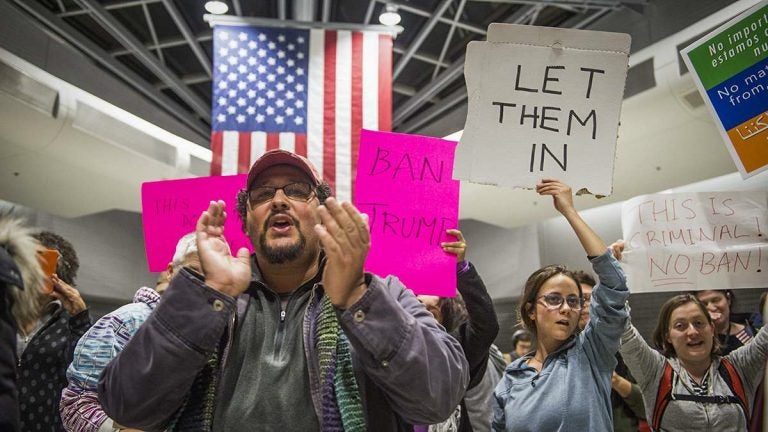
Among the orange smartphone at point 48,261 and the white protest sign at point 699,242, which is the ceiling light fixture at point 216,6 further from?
the orange smartphone at point 48,261

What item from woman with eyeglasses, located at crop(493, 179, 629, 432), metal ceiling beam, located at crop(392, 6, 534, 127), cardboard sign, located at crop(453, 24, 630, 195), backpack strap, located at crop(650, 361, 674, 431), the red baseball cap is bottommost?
backpack strap, located at crop(650, 361, 674, 431)

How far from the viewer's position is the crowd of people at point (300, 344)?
1.35m

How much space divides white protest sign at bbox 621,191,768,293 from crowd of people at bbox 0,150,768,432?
0.30 meters

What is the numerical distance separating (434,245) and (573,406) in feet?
2.52

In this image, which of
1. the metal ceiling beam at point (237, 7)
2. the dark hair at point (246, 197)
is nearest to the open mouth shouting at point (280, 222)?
the dark hair at point (246, 197)

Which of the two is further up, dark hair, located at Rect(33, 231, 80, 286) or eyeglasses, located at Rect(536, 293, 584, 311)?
dark hair, located at Rect(33, 231, 80, 286)

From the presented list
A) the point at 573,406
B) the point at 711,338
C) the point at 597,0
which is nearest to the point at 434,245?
the point at 573,406

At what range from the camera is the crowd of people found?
1.35 m

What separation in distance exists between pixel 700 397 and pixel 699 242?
0.70 metres

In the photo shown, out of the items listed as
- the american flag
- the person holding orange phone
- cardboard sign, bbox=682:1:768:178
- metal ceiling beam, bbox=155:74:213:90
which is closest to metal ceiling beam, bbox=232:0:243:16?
the american flag

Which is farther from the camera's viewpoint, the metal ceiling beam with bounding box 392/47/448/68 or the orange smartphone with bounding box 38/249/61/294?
the metal ceiling beam with bounding box 392/47/448/68

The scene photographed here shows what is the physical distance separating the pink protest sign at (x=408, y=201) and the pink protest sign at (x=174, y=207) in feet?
1.95

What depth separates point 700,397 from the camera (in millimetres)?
2830

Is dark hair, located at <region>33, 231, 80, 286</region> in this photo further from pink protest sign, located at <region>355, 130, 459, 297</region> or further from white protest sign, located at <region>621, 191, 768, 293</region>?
white protest sign, located at <region>621, 191, 768, 293</region>
